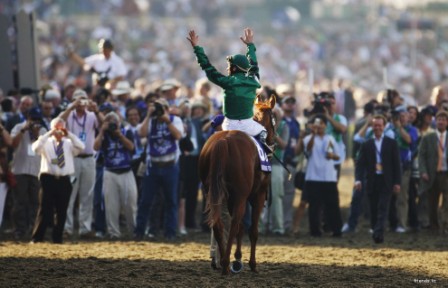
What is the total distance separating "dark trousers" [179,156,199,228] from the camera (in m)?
20.5

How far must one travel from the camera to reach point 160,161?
18.4m

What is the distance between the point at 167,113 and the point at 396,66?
36217 mm

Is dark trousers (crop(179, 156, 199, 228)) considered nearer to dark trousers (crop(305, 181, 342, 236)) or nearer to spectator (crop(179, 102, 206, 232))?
spectator (crop(179, 102, 206, 232))

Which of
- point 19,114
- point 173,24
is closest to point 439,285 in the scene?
point 19,114

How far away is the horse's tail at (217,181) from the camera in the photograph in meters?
13.8

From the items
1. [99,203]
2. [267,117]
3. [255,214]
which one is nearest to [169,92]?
[99,203]

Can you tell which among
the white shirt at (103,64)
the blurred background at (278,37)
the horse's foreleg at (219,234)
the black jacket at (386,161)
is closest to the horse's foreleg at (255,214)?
the horse's foreleg at (219,234)

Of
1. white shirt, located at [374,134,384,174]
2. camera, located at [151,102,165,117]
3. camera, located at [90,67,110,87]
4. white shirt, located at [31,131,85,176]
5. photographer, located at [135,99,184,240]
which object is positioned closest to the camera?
white shirt, located at [31,131,85,176]

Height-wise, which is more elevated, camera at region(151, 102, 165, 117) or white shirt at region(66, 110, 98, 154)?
camera at region(151, 102, 165, 117)

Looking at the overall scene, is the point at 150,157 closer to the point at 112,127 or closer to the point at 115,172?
the point at 115,172

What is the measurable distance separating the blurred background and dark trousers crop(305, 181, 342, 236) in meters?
16.2

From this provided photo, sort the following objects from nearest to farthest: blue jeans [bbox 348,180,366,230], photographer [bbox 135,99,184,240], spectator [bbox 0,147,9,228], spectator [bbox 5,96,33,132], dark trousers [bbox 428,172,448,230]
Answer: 1. spectator [bbox 0,147,9,228]
2. photographer [bbox 135,99,184,240]
3. spectator [bbox 5,96,33,132]
4. dark trousers [bbox 428,172,448,230]
5. blue jeans [bbox 348,180,366,230]

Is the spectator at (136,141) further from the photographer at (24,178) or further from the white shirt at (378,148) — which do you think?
the white shirt at (378,148)

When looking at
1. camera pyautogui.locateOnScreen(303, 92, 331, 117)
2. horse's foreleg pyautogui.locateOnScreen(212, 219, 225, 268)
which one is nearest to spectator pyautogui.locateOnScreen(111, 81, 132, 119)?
camera pyautogui.locateOnScreen(303, 92, 331, 117)
